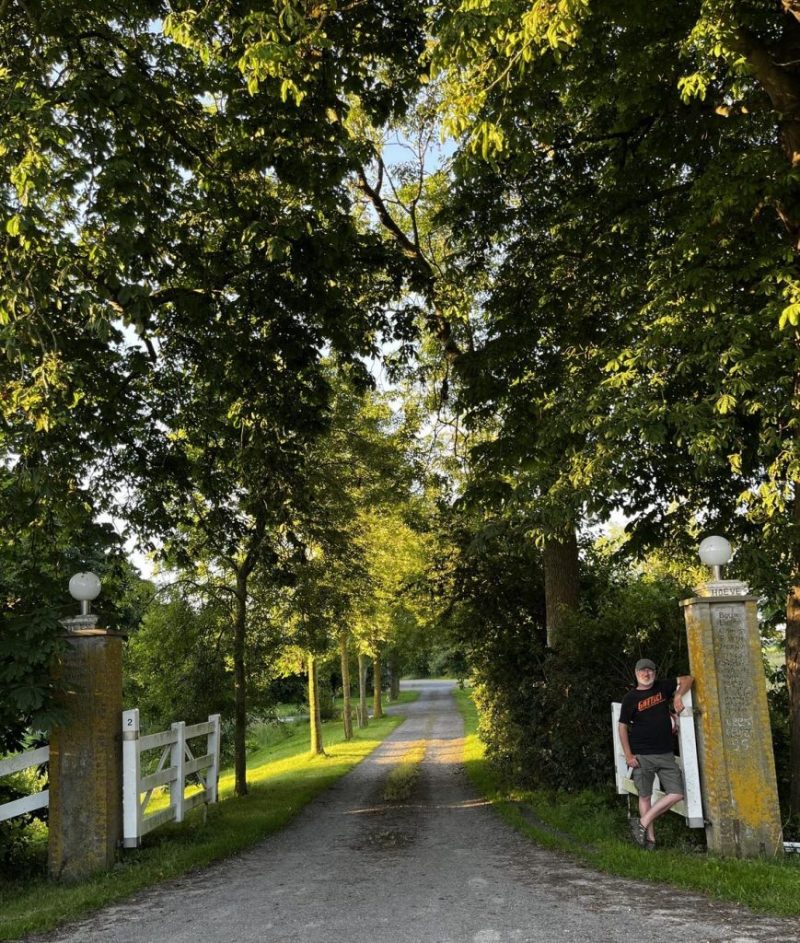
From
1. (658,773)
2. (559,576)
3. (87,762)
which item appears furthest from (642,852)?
(559,576)

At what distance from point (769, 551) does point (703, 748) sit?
239 centimetres

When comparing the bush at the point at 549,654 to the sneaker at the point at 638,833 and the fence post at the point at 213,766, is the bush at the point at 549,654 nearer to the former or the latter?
the sneaker at the point at 638,833

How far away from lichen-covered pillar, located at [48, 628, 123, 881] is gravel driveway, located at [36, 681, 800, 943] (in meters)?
0.95

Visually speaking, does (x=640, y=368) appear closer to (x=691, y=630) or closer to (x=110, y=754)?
(x=691, y=630)

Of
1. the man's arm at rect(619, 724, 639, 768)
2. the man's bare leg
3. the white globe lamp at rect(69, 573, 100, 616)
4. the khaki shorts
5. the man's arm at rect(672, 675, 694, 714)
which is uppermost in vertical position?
the white globe lamp at rect(69, 573, 100, 616)

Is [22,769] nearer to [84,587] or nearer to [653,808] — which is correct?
[84,587]

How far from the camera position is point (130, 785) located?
7.69m

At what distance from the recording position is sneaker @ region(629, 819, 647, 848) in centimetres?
754

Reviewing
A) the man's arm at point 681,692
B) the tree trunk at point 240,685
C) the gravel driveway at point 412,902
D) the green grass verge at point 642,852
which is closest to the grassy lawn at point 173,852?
the gravel driveway at point 412,902

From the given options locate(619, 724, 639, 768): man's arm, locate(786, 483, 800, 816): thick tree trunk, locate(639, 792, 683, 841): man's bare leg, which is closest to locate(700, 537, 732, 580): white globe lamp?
locate(786, 483, 800, 816): thick tree trunk

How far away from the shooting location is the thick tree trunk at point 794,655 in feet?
27.1

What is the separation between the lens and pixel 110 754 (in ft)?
25.0

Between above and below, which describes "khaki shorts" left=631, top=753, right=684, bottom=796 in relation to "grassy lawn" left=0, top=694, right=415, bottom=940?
above

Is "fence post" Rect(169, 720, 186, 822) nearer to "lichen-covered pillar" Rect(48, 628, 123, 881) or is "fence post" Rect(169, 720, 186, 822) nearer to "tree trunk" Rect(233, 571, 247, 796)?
"lichen-covered pillar" Rect(48, 628, 123, 881)
